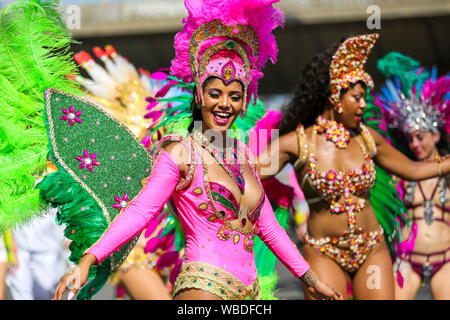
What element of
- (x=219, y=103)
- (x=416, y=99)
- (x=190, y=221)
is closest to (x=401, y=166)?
(x=416, y=99)

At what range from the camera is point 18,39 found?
3.26m

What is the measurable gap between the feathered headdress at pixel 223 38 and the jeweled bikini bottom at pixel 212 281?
731 mm

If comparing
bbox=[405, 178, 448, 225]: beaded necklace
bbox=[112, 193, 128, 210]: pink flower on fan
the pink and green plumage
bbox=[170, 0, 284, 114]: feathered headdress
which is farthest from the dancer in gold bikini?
bbox=[112, 193, 128, 210]: pink flower on fan

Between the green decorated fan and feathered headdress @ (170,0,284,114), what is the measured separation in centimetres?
44

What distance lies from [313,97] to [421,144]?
166 cm

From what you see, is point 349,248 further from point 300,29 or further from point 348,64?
point 300,29

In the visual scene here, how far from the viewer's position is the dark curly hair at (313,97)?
4758 millimetres

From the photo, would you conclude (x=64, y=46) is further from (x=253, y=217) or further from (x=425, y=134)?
(x=425, y=134)

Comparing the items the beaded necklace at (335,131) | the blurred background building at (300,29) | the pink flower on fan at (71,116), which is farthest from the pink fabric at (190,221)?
the blurred background building at (300,29)

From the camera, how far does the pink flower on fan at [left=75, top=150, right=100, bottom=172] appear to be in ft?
10.3

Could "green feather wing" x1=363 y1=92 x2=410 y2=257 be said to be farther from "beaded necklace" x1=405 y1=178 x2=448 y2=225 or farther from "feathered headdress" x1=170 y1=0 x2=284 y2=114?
"feathered headdress" x1=170 y1=0 x2=284 y2=114
